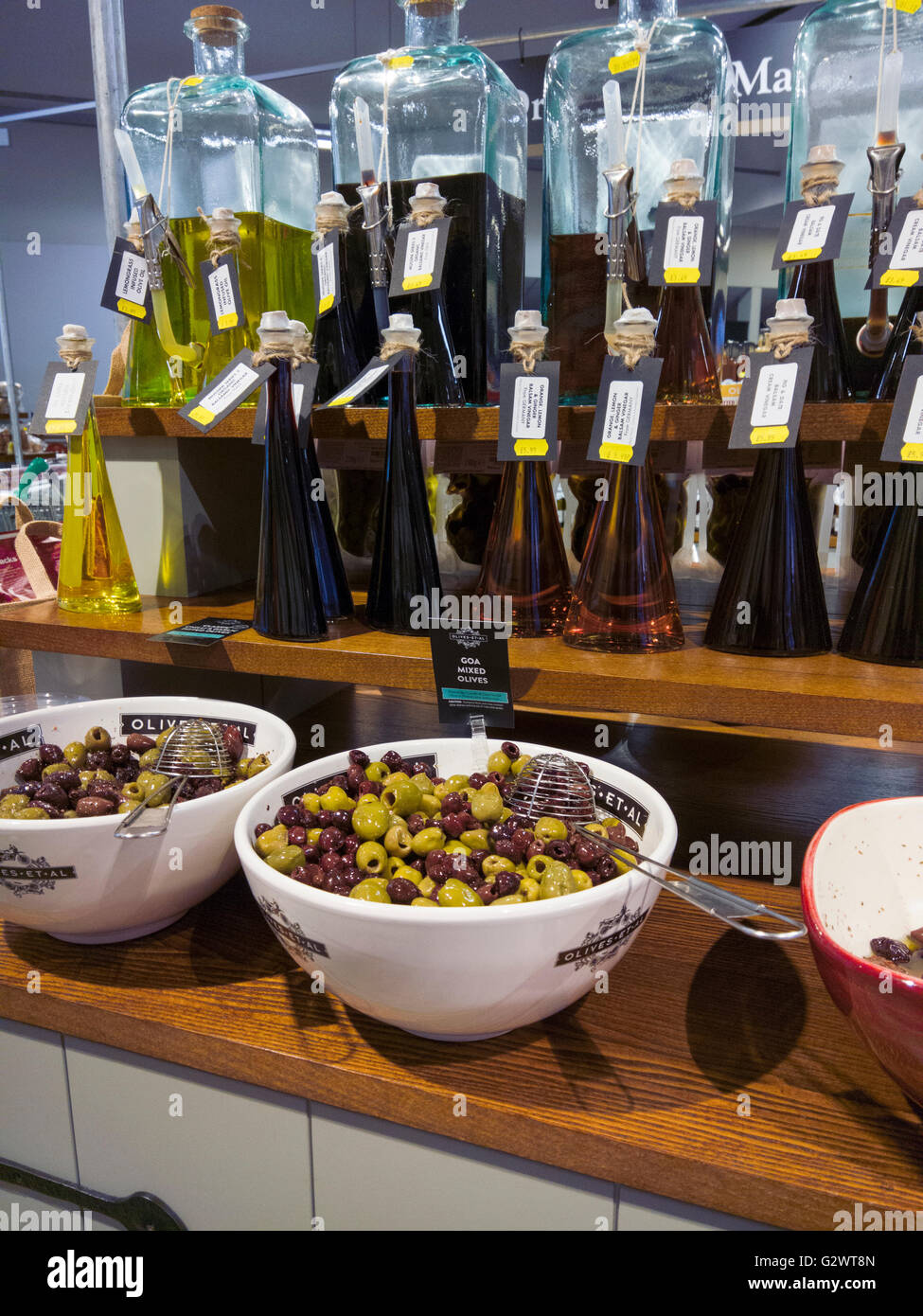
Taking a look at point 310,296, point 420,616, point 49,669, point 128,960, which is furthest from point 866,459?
point 49,669

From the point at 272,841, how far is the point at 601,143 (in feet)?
2.92

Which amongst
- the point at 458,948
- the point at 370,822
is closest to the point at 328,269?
the point at 370,822

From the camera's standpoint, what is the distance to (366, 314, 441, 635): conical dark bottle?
3.50 ft

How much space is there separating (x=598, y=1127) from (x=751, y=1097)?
141 mm

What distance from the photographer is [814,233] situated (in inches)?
33.9

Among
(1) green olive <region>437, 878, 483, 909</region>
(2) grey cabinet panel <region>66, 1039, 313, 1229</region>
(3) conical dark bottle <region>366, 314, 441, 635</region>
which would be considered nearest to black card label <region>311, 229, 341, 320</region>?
(3) conical dark bottle <region>366, 314, 441, 635</region>

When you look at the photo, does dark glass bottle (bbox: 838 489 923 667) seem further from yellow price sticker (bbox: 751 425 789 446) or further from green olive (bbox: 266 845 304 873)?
green olive (bbox: 266 845 304 873)

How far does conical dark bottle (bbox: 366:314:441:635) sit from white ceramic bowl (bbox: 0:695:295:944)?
7.9 inches

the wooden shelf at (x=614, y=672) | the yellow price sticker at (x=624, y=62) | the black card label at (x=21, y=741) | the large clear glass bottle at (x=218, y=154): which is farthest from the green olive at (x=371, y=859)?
the yellow price sticker at (x=624, y=62)

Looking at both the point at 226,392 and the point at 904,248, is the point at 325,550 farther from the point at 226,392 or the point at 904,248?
the point at 904,248

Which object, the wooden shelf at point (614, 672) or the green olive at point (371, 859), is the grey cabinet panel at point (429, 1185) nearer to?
the green olive at point (371, 859)

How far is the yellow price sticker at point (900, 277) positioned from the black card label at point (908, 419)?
0.18ft

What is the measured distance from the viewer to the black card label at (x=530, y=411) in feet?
3.13

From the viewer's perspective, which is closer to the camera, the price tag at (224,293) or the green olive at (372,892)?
the green olive at (372,892)
